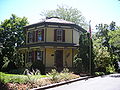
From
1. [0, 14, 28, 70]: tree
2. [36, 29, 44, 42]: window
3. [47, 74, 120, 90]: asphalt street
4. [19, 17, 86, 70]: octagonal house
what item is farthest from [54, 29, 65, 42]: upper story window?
[0, 14, 28, 70]: tree

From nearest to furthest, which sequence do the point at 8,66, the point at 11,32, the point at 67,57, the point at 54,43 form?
the point at 54,43
the point at 8,66
the point at 67,57
the point at 11,32

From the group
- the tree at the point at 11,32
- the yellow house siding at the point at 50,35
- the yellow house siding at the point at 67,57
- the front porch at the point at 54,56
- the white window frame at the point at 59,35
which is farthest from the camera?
the tree at the point at 11,32

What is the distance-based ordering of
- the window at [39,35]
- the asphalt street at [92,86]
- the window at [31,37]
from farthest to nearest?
the window at [31,37] → the window at [39,35] → the asphalt street at [92,86]

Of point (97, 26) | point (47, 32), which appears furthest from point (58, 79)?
point (97, 26)

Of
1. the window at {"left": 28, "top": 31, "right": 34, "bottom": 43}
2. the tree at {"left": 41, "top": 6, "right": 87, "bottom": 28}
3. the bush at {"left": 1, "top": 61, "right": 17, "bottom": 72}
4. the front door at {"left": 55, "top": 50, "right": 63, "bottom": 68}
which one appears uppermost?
the tree at {"left": 41, "top": 6, "right": 87, "bottom": 28}

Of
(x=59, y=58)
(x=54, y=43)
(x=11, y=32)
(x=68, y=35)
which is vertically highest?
(x=11, y=32)

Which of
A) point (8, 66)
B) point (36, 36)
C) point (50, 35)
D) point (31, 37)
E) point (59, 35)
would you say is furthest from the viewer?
point (31, 37)

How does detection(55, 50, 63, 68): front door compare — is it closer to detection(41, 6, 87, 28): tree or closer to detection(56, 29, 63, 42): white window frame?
detection(56, 29, 63, 42): white window frame

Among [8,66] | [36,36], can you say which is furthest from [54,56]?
[8,66]

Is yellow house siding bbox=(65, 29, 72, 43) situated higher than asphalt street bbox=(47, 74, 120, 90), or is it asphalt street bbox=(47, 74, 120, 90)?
yellow house siding bbox=(65, 29, 72, 43)

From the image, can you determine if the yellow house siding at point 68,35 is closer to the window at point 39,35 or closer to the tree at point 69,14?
the window at point 39,35

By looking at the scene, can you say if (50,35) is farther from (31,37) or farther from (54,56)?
(31,37)

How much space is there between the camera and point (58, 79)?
12742 millimetres

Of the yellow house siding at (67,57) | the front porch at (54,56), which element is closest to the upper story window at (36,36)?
the front porch at (54,56)
